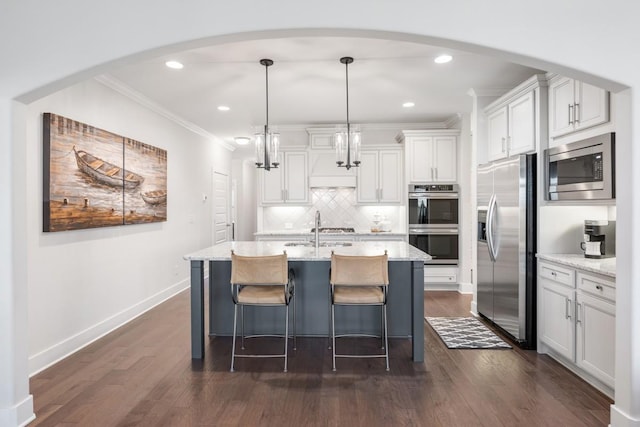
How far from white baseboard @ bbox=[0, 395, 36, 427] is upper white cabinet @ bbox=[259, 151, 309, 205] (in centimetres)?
423

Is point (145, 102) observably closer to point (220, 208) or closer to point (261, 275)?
point (261, 275)

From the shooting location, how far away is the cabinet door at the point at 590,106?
2.73 metres

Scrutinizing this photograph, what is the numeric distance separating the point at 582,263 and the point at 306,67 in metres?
2.91

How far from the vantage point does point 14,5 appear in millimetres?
2330

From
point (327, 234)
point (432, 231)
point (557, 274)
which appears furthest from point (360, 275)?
point (432, 231)

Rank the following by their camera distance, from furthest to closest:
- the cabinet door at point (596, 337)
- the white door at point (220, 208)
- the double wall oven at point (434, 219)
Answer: the white door at point (220, 208)
the double wall oven at point (434, 219)
the cabinet door at point (596, 337)

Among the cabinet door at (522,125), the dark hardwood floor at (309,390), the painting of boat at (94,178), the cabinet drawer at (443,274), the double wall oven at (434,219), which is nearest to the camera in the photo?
the dark hardwood floor at (309,390)

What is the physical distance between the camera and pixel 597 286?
268 cm

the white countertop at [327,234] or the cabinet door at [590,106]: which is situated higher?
the cabinet door at [590,106]

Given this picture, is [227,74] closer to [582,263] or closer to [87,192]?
[87,192]

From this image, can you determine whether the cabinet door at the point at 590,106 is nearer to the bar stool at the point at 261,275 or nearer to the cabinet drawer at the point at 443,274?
the bar stool at the point at 261,275

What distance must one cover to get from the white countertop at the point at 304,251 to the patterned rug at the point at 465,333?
98 cm

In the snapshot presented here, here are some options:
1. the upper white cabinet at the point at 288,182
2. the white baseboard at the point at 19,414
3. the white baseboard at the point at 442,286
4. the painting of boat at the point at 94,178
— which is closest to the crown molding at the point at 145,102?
the painting of boat at the point at 94,178

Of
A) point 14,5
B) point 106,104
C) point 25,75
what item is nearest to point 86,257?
point 106,104
